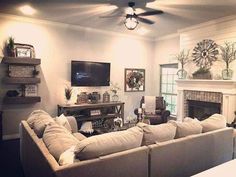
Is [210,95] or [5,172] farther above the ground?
[210,95]

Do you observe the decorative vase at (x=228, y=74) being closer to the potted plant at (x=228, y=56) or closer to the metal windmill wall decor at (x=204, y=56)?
the potted plant at (x=228, y=56)

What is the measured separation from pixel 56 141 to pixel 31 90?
327 centimetres

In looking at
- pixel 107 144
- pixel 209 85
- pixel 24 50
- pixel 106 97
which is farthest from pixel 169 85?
pixel 107 144

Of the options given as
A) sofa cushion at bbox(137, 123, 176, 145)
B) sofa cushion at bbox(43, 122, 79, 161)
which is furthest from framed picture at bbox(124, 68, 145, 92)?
sofa cushion at bbox(43, 122, 79, 161)

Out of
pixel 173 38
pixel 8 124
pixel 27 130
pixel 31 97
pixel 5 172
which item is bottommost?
pixel 5 172

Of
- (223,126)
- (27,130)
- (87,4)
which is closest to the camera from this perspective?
(27,130)

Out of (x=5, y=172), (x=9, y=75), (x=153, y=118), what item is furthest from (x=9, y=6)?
(x=153, y=118)

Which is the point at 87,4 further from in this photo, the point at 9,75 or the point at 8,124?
the point at 8,124

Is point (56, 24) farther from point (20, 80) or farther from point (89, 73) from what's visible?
point (20, 80)

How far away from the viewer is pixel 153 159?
77.7 inches

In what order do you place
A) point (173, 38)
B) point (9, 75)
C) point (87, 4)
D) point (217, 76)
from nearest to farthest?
point (87, 4)
point (9, 75)
point (217, 76)
point (173, 38)

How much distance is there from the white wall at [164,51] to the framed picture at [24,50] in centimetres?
407

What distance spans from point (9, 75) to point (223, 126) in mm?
4416

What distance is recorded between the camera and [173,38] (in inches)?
247
